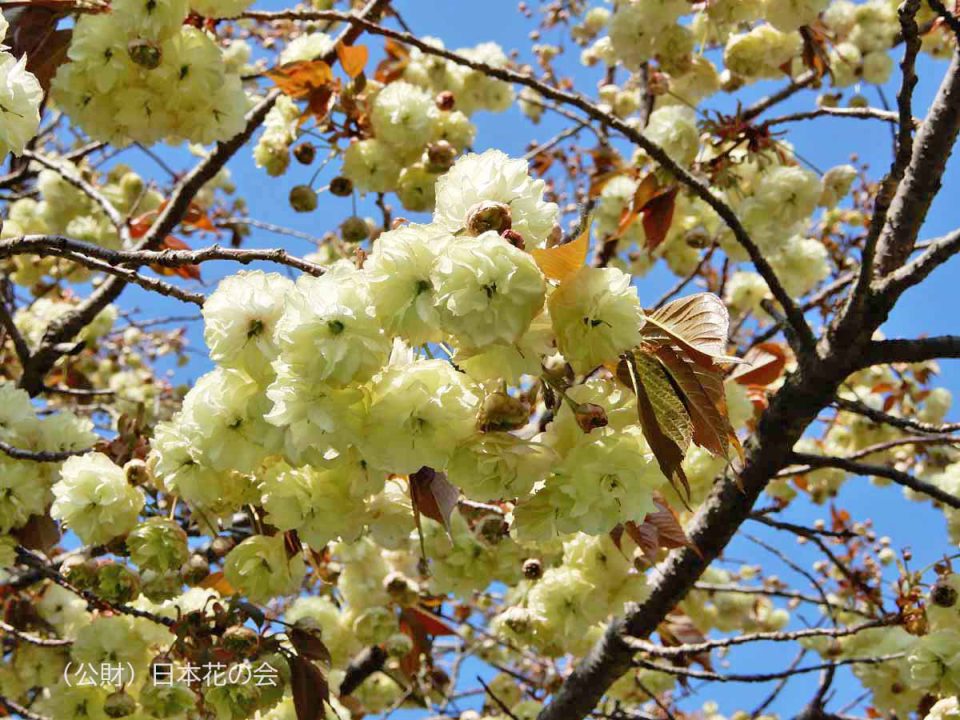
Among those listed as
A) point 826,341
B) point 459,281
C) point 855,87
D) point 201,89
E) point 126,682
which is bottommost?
point 126,682

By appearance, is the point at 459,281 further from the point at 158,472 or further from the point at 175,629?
the point at 175,629

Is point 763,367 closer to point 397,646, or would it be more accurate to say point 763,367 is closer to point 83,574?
point 397,646

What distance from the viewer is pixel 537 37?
5.99 meters

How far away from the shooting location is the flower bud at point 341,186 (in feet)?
9.32

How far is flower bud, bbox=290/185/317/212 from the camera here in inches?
115

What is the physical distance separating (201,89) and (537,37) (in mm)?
4440

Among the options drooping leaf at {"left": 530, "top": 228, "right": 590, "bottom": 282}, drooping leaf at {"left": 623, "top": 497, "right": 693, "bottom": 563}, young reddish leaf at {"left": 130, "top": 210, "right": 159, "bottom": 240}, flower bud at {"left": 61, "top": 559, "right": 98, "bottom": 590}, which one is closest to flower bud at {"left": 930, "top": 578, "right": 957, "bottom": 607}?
drooping leaf at {"left": 623, "top": 497, "right": 693, "bottom": 563}

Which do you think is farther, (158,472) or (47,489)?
(47,489)

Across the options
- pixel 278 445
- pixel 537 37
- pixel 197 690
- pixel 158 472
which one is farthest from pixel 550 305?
pixel 537 37

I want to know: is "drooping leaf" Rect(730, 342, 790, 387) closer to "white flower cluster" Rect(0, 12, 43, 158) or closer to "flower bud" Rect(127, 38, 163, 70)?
"flower bud" Rect(127, 38, 163, 70)

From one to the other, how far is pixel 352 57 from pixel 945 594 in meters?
2.19

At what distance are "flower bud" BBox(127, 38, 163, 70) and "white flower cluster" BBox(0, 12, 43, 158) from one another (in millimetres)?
660

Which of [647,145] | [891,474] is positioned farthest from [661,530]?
[647,145]

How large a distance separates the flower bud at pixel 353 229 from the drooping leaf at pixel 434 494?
6.19 ft
